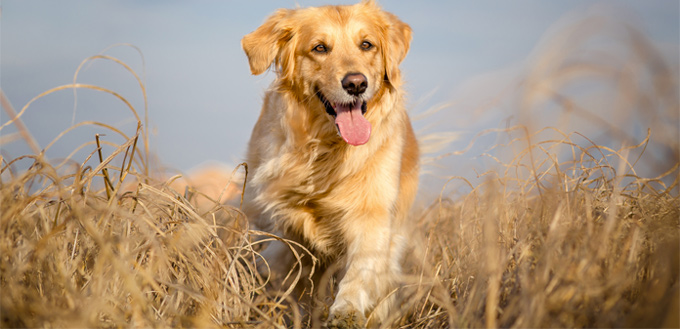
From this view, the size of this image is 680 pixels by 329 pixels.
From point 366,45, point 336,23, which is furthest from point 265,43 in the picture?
point 366,45

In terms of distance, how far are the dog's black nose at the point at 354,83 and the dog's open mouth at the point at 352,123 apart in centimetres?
10

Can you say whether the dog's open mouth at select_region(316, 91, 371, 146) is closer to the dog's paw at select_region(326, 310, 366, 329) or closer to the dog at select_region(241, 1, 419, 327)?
the dog at select_region(241, 1, 419, 327)

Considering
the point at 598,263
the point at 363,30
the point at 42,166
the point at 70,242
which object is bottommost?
the point at 70,242

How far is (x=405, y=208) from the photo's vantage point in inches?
159

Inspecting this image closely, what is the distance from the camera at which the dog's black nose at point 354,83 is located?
3221 mm

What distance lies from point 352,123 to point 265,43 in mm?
871

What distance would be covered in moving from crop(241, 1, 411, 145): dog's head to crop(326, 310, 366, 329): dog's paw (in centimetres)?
103

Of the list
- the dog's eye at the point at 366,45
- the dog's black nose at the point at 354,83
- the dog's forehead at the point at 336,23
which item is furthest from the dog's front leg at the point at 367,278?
the dog's forehead at the point at 336,23

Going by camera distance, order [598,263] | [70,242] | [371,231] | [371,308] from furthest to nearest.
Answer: [371,231] < [371,308] < [70,242] < [598,263]

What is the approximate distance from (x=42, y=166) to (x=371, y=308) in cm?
177

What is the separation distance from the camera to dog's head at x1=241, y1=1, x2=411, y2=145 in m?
3.32

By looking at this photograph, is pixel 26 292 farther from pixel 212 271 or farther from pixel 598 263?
pixel 598 263

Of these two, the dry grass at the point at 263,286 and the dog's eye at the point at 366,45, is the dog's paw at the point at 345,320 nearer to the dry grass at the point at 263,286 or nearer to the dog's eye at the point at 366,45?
the dry grass at the point at 263,286

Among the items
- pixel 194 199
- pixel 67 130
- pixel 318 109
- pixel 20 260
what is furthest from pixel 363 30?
pixel 20 260
